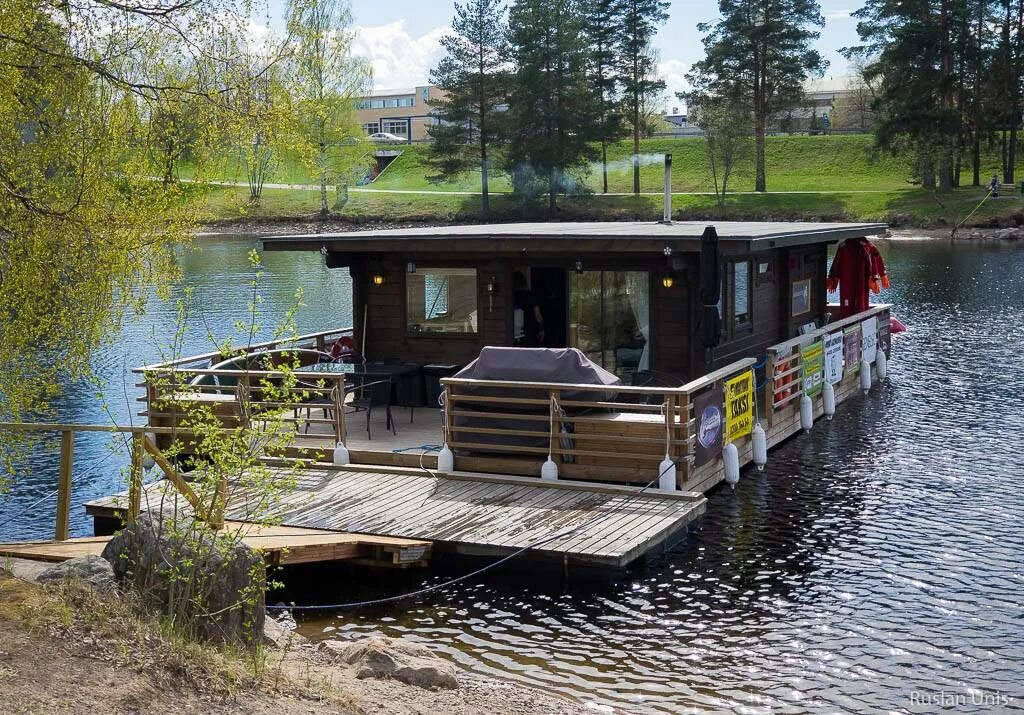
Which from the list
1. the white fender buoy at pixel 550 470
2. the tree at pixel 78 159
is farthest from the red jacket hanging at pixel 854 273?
the tree at pixel 78 159

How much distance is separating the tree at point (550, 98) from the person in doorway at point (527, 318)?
170 feet

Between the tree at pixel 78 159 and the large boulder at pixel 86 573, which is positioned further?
the tree at pixel 78 159

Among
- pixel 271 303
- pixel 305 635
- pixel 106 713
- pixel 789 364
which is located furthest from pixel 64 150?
pixel 271 303

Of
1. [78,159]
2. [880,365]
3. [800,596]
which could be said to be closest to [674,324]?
[800,596]

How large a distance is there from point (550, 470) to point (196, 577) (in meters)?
6.20

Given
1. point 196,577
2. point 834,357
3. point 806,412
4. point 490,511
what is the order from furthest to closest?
1. point 834,357
2. point 806,412
3. point 490,511
4. point 196,577

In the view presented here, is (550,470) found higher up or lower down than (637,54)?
lower down

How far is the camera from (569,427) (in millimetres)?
14242

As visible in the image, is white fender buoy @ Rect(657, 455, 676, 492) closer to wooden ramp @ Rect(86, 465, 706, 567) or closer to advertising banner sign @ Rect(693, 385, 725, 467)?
wooden ramp @ Rect(86, 465, 706, 567)

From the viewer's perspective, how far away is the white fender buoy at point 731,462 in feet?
50.1

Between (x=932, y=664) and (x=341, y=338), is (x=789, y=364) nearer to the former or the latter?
(x=341, y=338)

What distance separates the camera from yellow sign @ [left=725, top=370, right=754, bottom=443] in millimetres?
15305

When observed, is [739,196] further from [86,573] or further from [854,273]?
[86,573]

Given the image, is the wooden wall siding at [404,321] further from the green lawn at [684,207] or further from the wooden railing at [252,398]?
the green lawn at [684,207]
